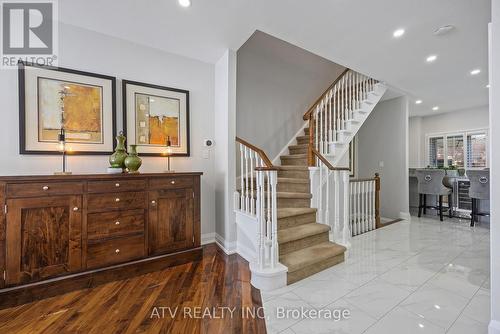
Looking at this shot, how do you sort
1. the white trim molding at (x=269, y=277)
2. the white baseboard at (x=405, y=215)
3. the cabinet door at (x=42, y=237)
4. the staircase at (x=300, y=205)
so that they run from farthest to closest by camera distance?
the white baseboard at (x=405, y=215)
the staircase at (x=300, y=205)
the white trim molding at (x=269, y=277)
the cabinet door at (x=42, y=237)

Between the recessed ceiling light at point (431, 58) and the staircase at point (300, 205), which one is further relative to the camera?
the recessed ceiling light at point (431, 58)

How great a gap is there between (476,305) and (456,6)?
2.82 meters

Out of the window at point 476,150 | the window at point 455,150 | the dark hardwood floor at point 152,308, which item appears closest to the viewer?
the dark hardwood floor at point 152,308

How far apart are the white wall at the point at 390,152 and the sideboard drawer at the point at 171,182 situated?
4.72 metres

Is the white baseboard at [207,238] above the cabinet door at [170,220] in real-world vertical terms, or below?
below

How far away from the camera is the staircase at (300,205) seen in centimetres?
216

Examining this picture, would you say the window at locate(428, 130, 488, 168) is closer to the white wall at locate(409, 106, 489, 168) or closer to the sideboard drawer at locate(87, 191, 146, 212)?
the white wall at locate(409, 106, 489, 168)

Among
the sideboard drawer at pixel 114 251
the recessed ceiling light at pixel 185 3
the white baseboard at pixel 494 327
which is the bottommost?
the white baseboard at pixel 494 327

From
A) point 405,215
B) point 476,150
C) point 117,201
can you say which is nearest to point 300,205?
point 117,201

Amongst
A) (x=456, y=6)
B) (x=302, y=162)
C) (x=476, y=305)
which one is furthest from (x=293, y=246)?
(x=456, y=6)

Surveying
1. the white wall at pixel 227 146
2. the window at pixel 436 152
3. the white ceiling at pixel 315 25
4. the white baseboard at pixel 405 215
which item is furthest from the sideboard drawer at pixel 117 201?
the window at pixel 436 152

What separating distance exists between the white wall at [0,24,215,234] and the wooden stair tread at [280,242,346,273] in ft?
4.55

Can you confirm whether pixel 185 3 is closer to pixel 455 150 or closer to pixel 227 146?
pixel 227 146

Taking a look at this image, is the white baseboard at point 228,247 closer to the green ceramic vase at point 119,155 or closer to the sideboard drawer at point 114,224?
the sideboard drawer at point 114,224
